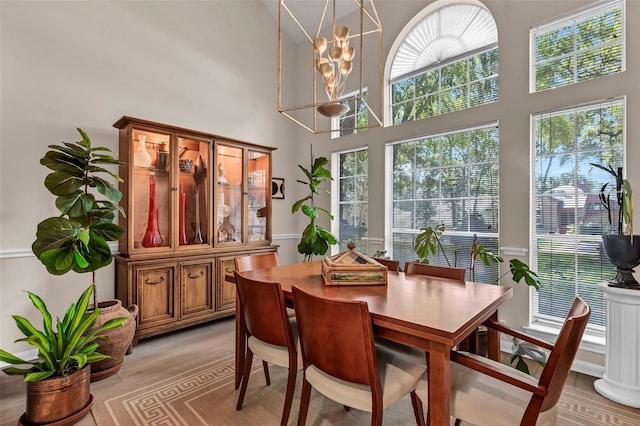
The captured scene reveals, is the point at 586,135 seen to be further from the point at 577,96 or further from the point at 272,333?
the point at 272,333

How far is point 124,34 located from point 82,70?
24.3 inches

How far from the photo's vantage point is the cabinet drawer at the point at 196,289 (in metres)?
3.21

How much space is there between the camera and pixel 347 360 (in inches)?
53.4

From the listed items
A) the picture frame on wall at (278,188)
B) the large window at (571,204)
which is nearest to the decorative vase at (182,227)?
the picture frame on wall at (278,188)

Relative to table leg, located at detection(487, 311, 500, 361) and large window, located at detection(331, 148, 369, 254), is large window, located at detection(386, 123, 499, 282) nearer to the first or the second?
large window, located at detection(331, 148, 369, 254)

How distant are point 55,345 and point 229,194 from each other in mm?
2208

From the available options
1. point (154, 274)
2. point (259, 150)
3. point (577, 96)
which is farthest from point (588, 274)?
point (154, 274)

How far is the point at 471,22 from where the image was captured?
3.27 m

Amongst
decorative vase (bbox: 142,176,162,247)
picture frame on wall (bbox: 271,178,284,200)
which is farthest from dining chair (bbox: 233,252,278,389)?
picture frame on wall (bbox: 271,178,284,200)

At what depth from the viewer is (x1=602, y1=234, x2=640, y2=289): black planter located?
80.7 inches

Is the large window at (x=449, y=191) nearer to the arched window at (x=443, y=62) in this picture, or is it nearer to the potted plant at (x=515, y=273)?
the potted plant at (x=515, y=273)

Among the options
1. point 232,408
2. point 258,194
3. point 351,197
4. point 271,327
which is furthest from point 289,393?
point 351,197

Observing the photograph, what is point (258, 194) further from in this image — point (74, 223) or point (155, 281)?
point (74, 223)

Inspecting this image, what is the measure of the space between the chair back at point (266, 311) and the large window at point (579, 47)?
2940 millimetres
